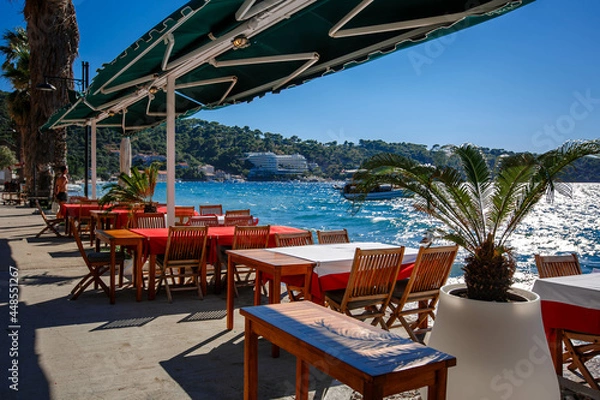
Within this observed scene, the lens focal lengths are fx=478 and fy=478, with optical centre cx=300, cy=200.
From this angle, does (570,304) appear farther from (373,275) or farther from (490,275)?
(373,275)

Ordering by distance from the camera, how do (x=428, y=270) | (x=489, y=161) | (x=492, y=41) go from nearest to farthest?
(x=489, y=161), (x=428, y=270), (x=492, y=41)

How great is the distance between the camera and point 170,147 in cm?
704

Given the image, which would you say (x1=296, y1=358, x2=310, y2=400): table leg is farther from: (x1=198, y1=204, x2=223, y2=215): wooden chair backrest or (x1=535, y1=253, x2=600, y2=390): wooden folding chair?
(x1=198, y1=204, x2=223, y2=215): wooden chair backrest

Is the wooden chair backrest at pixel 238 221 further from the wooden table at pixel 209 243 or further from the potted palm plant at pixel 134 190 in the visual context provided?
the potted palm plant at pixel 134 190

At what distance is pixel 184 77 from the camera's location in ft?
23.0

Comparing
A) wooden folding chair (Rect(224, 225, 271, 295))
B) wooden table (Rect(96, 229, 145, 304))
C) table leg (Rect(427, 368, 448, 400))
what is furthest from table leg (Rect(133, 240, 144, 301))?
table leg (Rect(427, 368, 448, 400))

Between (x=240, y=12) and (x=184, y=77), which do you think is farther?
(x=184, y=77)

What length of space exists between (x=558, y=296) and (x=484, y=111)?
2304 mm

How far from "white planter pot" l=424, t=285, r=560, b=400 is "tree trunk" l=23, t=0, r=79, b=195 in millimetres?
15585

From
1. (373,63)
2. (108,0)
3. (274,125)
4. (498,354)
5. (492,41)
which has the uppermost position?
(274,125)

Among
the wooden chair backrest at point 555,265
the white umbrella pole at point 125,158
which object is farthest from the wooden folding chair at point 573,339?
the white umbrella pole at point 125,158

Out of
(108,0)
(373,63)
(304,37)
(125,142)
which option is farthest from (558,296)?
(125,142)

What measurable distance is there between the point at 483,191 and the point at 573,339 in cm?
150

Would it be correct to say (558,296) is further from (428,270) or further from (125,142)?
(125,142)
